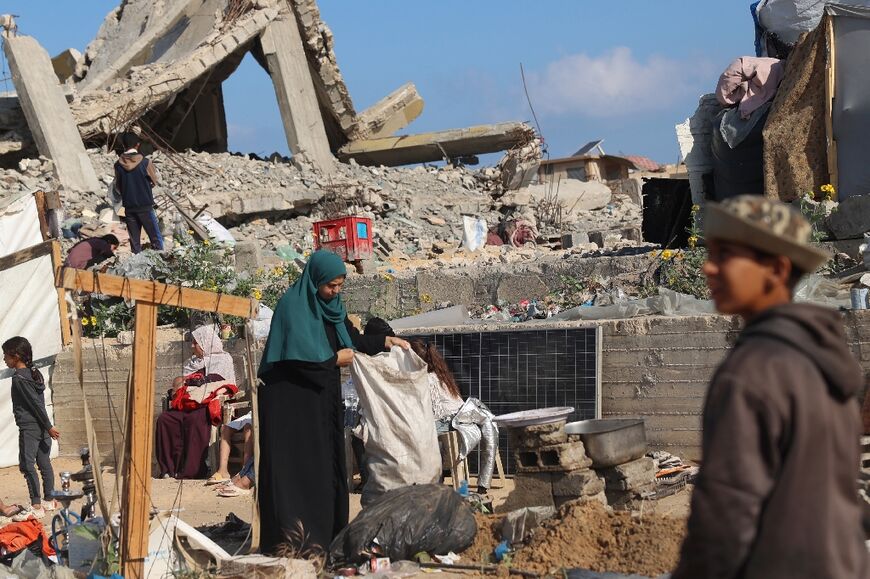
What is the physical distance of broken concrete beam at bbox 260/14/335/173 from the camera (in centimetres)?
1919

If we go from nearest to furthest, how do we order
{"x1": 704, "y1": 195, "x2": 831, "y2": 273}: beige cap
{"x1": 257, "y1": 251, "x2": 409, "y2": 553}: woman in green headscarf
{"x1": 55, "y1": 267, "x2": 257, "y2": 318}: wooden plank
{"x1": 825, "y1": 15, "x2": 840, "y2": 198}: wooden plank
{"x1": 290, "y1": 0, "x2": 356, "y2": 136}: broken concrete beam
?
{"x1": 704, "y1": 195, "x2": 831, "y2": 273}: beige cap < {"x1": 55, "y1": 267, "x2": 257, "y2": 318}: wooden plank < {"x1": 257, "y1": 251, "x2": 409, "y2": 553}: woman in green headscarf < {"x1": 825, "y1": 15, "x2": 840, "y2": 198}: wooden plank < {"x1": 290, "y1": 0, "x2": 356, "y2": 136}: broken concrete beam

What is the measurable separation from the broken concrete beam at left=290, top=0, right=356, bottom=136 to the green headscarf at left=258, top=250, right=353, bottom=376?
48.0ft

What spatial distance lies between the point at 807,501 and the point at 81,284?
140 inches

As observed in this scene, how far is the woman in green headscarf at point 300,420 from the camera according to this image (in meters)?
5.69

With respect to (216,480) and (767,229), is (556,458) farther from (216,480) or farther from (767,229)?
(767,229)

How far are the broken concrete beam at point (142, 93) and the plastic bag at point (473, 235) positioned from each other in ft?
18.1

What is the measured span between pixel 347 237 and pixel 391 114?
33.7 feet

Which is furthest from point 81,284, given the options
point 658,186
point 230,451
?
point 658,186

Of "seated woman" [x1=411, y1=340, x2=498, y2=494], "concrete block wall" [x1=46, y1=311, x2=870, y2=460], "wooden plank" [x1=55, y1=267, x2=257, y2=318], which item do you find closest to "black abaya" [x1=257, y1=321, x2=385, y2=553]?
"wooden plank" [x1=55, y1=267, x2=257, y2=318]

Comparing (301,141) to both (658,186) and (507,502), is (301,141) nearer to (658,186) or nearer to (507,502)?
(658,186)

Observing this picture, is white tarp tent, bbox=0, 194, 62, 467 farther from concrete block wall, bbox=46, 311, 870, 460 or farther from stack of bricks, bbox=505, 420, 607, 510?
stack of bricks, bbox=505, 420, 607, 510

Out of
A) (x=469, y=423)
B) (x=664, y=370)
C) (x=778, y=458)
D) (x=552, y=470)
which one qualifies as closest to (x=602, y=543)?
(x=552, y=470)

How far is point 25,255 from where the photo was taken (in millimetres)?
10625

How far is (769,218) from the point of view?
2.33m
